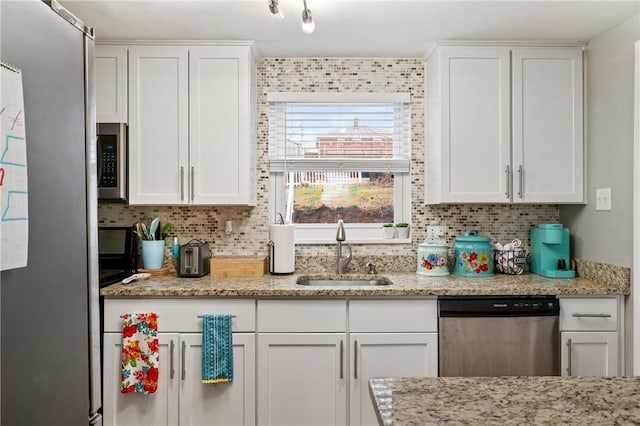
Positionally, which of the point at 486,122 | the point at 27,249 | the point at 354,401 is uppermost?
the point at 486,122

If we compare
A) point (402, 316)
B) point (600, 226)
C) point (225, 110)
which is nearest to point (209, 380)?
point (402, 316)

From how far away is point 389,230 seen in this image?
2.84m

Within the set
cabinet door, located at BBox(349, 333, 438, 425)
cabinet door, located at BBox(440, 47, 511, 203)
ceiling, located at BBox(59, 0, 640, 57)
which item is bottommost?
cabinet door, located at BBox(349, 333, 438, 425)

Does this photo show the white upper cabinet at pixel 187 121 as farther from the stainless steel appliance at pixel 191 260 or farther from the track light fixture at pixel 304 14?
the track light fixture at pixel 304 14

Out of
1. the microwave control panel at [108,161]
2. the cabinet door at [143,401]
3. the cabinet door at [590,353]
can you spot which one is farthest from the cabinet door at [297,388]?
the microwave control panel at [108,161]

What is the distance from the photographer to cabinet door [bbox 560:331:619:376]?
2.21 metres

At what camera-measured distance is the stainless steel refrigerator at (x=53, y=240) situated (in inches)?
41.0

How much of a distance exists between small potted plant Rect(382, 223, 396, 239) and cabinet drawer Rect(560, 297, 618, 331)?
1.03m

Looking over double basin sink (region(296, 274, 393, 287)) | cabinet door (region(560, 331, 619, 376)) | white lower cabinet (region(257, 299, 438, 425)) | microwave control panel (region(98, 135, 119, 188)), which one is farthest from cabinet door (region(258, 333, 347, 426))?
microwave control panel (region(98, 135, 119, 188))

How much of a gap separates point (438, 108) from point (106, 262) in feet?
7.21

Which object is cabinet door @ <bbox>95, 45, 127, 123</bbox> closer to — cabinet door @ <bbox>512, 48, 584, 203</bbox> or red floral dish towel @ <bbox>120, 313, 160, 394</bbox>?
red floral dish towel @ <bbox>120, 313, 160, 394</bbox>

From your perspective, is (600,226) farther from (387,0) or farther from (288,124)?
(288,124)

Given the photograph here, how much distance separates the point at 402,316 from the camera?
220 cm

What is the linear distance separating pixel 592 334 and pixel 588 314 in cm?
11
